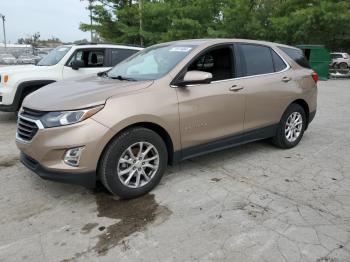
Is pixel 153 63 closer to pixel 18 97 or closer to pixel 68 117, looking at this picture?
pixel 68 117

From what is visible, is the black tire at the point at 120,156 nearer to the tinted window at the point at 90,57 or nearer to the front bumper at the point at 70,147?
the front bumper at the point at 70,147

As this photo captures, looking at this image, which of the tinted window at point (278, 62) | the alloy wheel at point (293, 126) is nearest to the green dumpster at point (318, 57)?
the alloy wheel at point (293, 126)

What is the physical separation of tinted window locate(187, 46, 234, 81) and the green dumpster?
1483cm

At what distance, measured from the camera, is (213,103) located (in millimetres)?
4371

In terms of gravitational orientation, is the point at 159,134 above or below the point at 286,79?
below

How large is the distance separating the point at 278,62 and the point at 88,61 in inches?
177

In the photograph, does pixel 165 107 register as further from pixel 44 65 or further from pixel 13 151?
pixel 44 65

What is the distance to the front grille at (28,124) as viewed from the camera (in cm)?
361

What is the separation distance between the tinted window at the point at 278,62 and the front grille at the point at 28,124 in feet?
11.2

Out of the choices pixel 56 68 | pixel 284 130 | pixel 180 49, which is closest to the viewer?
pixel 180 49

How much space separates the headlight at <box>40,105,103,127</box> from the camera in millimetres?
3443

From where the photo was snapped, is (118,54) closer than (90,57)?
No

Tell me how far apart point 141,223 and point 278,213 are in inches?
53.4

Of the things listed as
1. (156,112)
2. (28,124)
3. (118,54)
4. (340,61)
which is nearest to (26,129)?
(28,124)
